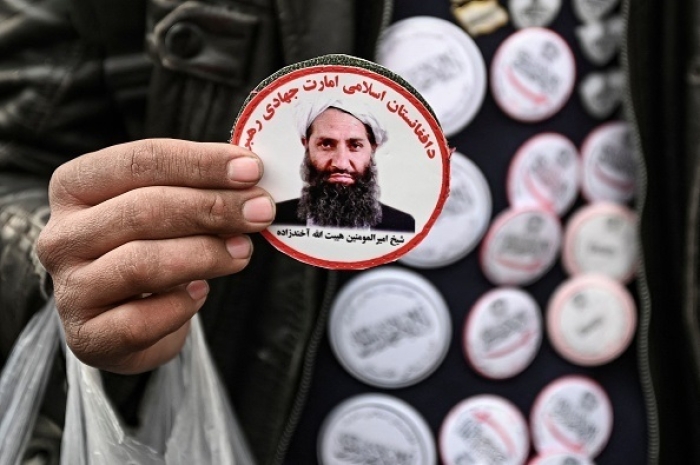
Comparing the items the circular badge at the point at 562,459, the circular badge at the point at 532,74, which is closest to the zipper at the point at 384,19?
the circular badge at the point at 532,74

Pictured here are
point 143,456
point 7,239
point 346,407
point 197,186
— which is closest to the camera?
point 197,186

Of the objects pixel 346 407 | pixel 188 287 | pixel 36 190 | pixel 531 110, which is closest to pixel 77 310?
pixel 188 287

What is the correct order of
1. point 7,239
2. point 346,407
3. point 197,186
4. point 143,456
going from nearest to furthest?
point 197,186, point 143,456, point 7,239, point 346,407

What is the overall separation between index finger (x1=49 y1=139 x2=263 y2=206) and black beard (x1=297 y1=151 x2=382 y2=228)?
55 mm

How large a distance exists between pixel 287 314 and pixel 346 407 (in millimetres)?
158

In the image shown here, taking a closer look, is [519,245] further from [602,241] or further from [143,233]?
[143,233]

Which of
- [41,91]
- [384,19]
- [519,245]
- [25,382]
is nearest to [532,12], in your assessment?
[384,19]

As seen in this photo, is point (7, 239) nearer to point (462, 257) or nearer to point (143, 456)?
point (143, 456)

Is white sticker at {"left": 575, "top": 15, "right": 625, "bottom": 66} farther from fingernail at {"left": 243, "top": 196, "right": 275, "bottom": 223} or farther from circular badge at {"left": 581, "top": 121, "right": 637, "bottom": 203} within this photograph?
fingernail at {"left": 243, "top": 196, "right": 275, "bottom": 223}

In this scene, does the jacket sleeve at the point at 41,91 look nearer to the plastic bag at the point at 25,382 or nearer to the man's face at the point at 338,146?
the plastic bag at the point at 25,382

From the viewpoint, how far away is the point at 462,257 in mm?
1108

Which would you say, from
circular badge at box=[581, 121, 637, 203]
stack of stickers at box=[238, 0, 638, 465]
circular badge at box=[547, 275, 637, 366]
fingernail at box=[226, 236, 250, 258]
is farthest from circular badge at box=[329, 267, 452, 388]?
fingernail at box=[226, 236, 250, 258]

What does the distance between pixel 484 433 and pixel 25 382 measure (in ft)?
2.03

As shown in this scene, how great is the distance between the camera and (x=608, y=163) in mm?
1106
